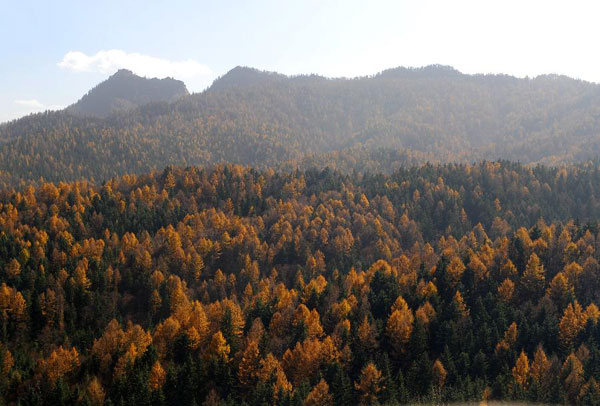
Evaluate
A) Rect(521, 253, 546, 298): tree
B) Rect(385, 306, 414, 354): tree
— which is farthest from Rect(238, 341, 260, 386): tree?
Rect(521, 253, 546, 298): tree

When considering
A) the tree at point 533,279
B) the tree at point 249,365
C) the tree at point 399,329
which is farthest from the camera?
the tree at point 533,279

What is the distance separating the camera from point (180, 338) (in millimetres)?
122562

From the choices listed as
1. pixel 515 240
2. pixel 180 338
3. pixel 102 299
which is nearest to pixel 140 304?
pixel 102 299

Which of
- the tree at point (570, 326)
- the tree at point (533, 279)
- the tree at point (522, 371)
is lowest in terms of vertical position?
the tree at point (522, 371)

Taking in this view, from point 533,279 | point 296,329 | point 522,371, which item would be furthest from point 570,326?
point 296,329

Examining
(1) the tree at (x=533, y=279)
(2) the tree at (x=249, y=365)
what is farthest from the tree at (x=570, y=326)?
(2) the tree at (x=249, y=365)

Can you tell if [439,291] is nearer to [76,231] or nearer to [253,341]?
[253,341]

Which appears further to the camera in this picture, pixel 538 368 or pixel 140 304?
pixel 140 304

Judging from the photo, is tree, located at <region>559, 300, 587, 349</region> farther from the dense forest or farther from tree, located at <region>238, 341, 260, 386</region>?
Result: tree, located at <region>238, 341, 260, 386</region>

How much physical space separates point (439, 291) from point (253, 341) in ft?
186

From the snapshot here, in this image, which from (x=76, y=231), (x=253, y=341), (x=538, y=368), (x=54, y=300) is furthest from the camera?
(x=76, y=231)

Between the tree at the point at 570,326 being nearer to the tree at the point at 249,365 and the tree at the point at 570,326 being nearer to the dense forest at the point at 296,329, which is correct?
the dense forest at the point at 296,329

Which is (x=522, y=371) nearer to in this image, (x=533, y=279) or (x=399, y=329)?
(x=399, y=329)

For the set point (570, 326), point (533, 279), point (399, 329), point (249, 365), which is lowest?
point (249, 365)
